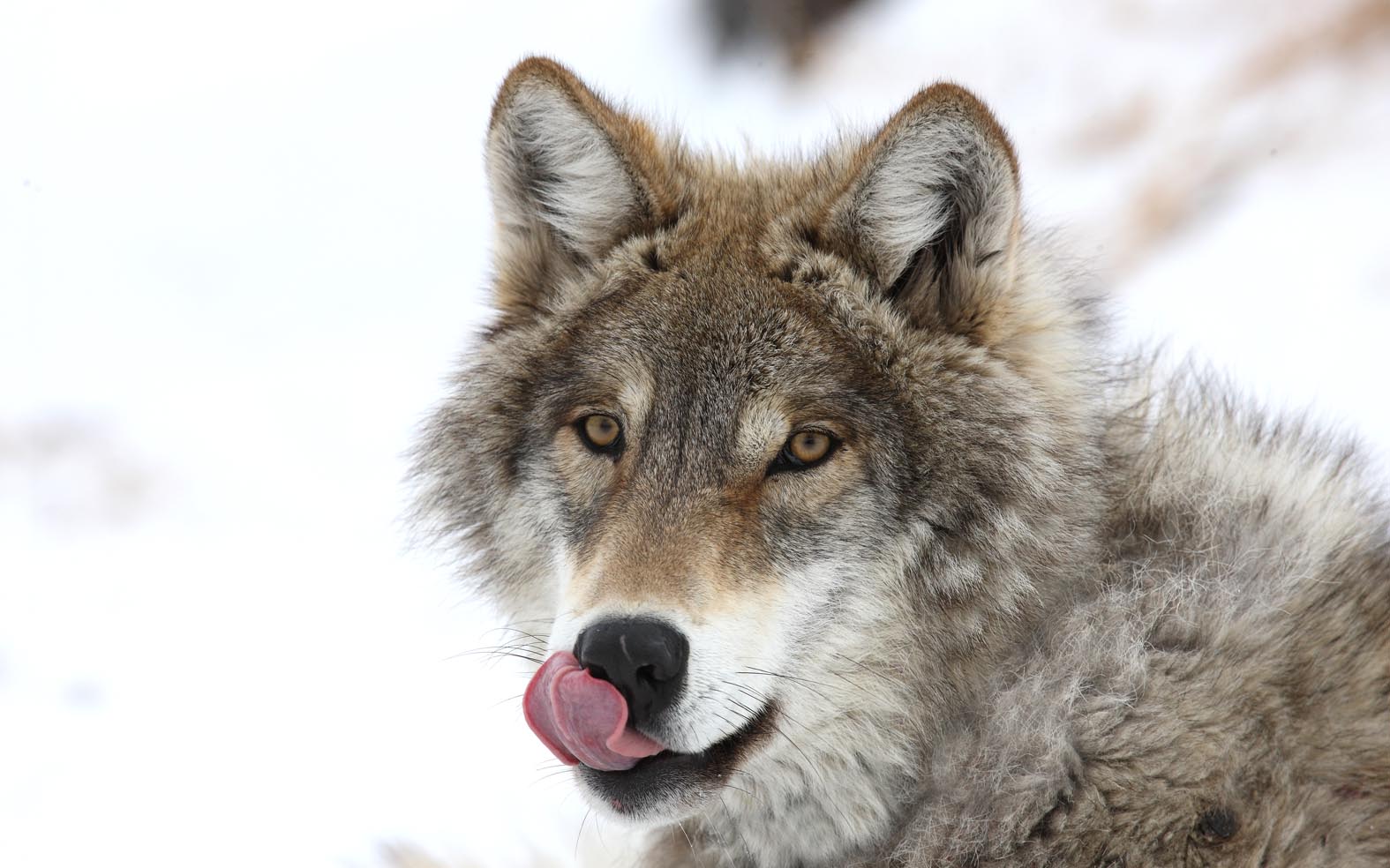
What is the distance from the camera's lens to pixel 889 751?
3.11 metres

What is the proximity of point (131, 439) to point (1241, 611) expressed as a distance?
6.32m

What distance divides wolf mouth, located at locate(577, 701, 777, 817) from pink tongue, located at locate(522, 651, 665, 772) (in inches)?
1.2

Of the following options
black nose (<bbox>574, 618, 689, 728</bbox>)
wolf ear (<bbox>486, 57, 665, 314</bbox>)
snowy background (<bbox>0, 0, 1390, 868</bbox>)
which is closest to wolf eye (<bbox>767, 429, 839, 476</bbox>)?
black nose (<bbox>574, 618, 689, 728</bbox>)

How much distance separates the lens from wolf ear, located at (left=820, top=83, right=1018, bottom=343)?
3078 mm

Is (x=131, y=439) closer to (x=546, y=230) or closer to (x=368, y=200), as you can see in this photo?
(x=368, y=200)

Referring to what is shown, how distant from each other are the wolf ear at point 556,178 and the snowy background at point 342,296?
2.42ft

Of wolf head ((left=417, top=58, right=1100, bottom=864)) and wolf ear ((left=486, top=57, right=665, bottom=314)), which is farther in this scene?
wolf ear ((left=486, top=57, right=665, bottom=314))

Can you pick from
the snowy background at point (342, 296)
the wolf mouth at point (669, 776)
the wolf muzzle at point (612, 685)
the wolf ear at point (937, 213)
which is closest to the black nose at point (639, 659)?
the wolf muzzle at point (612, 685)

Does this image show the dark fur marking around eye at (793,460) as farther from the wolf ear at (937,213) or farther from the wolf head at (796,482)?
the wolf ear at (937,213)

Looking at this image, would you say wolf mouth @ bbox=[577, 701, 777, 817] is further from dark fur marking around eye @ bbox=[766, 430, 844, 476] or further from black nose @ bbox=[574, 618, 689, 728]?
dark fur marking around eye @ bbox=[766, 430, 844, 476]

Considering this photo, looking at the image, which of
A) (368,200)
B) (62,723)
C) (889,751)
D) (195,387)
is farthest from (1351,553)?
(368,200)

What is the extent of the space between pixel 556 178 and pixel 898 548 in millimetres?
1384

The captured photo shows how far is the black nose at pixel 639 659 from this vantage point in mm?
2721

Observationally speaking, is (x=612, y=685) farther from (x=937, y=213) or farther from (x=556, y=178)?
(x=556, y=178)
